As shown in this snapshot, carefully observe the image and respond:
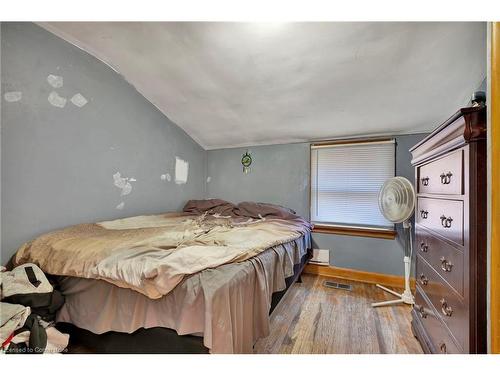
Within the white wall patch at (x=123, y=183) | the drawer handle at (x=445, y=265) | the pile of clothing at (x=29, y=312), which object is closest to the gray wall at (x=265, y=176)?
the white wall patch at (x=123, y=183)

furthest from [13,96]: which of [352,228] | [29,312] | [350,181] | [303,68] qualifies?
[352,228]

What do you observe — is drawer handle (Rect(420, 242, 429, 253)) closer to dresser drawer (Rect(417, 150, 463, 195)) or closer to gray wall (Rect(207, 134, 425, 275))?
dresser drawer (Rect(417, 150, 463, 195))

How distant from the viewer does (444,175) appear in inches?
39.8

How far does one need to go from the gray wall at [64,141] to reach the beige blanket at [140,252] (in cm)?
27

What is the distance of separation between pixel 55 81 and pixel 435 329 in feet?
10.2

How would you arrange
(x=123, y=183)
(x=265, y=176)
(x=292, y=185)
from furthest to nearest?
(x=265, y=176)
(x=292, y=185)
(x=123, y=183)

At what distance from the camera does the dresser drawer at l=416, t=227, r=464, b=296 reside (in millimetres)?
865

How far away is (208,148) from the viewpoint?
11.3 ft

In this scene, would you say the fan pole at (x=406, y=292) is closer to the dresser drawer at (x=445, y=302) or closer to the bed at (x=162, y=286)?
the dresser drawer at (x=445, y=302)

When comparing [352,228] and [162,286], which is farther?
[352,228]

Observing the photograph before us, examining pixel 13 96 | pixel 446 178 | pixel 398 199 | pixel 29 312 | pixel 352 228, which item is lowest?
pixel 29 312

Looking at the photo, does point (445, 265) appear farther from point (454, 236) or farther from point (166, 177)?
point (166, 177)

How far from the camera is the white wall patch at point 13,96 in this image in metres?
1.39
